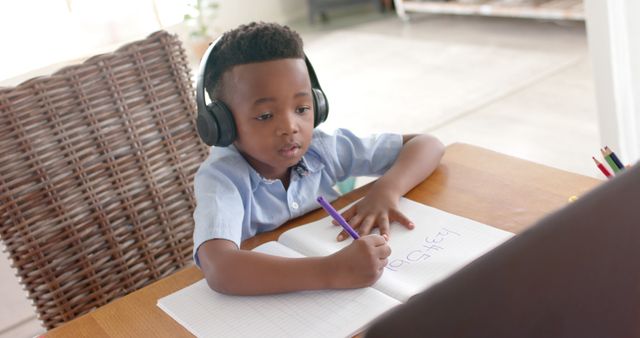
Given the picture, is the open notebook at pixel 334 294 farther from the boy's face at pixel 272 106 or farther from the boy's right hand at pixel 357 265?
the boy's face at pixel 272 106

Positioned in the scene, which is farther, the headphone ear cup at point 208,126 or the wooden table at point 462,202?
the headphone ear cup at point 208,126

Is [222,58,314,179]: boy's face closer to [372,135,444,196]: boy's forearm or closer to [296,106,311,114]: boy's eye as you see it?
[296,106,311,114]: boy's eye

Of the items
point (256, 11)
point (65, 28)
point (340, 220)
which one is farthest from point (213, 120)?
point (256, 11)

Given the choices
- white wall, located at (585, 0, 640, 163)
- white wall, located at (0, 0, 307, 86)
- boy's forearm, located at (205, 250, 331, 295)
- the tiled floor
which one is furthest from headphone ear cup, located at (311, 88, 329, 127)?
white wall, located at (0, 0, 307, 86)

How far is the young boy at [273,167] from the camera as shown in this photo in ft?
3.02

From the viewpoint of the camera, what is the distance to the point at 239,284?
2.97 feet

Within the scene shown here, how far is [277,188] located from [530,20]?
3628mm

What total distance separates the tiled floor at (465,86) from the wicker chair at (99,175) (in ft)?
2.75

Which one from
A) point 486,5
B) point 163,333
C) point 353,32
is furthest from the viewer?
point 353,32

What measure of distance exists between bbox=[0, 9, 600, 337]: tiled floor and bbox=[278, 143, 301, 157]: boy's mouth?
125 cm

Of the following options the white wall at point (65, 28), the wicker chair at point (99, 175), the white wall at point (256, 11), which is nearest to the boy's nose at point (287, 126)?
the wicker chair at point (99, 175)

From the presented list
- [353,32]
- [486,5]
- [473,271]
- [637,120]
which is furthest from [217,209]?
[353,32]

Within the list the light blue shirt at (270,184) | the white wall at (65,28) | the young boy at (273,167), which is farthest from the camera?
the white wall at (65,28)

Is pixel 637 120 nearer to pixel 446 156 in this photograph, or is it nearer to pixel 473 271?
pixel 446 156
